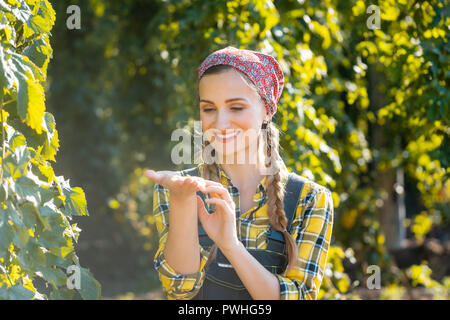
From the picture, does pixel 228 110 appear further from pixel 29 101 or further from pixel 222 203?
pixel 29 101

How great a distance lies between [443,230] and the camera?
8406 mm

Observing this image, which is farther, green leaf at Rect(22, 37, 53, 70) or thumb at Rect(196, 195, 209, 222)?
green leaf at Rect(22, 37, 53, 70)

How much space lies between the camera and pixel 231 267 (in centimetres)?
165

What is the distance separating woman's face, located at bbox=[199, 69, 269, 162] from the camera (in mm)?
1656

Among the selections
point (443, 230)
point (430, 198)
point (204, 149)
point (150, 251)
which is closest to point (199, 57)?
point (204, 149)

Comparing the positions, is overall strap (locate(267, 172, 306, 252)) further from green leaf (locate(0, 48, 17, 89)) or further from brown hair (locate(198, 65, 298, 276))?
green leaf (locate(0, 48, 17, 89))

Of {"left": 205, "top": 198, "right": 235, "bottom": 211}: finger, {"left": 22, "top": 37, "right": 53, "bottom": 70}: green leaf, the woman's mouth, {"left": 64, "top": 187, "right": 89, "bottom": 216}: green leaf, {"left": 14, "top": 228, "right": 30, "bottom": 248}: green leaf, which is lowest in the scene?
{"left": 14, "top": 228, "right": 30, "bottom": 248}: green leaf

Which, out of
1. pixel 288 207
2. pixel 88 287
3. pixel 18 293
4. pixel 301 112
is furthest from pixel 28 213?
pixel 301 112

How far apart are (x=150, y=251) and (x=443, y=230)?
13.8 feet

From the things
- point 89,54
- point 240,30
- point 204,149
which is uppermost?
point 89,54

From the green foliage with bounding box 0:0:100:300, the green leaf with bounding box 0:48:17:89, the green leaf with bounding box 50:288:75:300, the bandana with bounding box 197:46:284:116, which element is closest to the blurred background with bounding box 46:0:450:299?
the bandana with bounding box 197:46:284:116

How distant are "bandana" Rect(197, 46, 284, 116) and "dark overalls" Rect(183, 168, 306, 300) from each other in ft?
1.12

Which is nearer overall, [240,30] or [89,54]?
[240,30]
